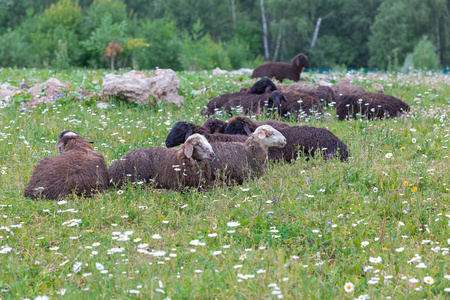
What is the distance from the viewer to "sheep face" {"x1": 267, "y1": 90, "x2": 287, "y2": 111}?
10844 millimetres

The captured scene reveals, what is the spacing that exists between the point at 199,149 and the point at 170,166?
563mm

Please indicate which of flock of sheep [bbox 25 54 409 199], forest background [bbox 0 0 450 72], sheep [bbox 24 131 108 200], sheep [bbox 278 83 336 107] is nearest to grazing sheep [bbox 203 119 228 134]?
flock of sheep [bbox 25 54 409 199]

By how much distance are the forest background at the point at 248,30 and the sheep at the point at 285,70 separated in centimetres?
1489

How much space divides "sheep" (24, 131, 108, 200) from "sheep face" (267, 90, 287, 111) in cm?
485

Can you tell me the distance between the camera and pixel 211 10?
5691cm

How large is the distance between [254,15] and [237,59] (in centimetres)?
1509

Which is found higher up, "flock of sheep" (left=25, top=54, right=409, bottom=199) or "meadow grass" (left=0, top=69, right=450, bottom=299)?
"flock of sheep" (left=25, top=54, right=409, bottom=199)

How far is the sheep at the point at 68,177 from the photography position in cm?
631

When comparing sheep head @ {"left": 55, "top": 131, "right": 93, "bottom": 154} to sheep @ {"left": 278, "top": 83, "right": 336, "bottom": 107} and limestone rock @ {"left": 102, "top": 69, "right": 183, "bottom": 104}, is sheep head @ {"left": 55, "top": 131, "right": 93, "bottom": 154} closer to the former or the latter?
limestone rock @ {"left": 102, "top": 69, "right": 183, "bottom": 104}

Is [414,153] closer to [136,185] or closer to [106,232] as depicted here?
→ [136,185]

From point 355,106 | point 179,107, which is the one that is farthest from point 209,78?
point 355,106

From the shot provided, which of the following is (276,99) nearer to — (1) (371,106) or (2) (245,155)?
(1) (371,106)

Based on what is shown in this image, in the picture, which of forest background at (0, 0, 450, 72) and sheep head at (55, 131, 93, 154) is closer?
sheep head at (55, 131, 93, 154)

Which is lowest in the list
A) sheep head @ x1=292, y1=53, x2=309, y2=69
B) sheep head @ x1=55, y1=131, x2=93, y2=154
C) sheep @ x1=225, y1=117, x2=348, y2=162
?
sheep @ x1=225, y1=117, x2=348, y2=162
